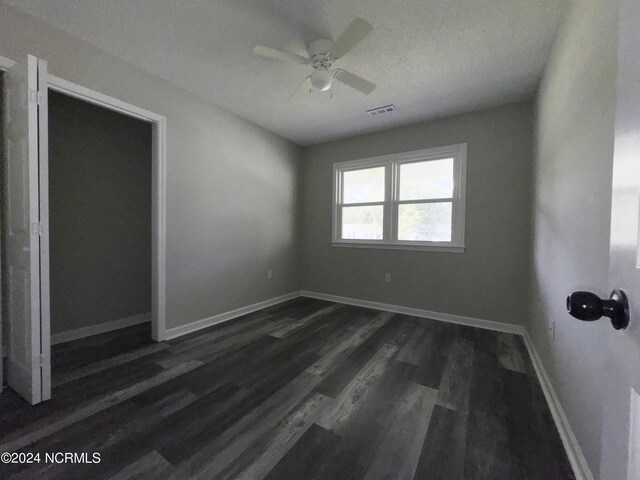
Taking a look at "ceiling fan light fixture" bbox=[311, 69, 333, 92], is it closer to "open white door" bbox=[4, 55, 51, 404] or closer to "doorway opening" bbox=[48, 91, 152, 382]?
"open white door" bbox=[4, 55, 51, 404]

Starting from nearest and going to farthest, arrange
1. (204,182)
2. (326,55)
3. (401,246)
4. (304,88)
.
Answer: (326,55), (304,88), (204,182), (401,246)

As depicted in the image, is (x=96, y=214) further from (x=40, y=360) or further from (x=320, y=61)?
(x=320, y=61)

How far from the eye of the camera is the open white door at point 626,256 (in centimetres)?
42

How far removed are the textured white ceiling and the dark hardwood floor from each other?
8.44 ft

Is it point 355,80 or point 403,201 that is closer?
point 355,80

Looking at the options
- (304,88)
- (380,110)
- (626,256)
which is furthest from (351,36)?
(626,256)

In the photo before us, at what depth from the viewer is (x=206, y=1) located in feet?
5.40

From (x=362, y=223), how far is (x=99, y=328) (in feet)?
11.5

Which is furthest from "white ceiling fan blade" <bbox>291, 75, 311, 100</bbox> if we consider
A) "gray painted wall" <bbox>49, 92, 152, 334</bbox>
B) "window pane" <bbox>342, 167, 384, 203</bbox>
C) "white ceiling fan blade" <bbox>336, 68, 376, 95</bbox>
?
"gray painted wall" <bbox>49, 92, 152, 334</bbox>

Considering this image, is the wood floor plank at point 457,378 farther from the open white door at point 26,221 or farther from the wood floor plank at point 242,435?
the open white door at point 26,221

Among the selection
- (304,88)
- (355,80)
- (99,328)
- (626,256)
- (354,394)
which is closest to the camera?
(626,256)

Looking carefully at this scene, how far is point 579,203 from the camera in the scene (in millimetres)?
1347

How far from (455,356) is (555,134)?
1.93 m

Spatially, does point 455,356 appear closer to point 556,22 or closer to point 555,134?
point 555,134
